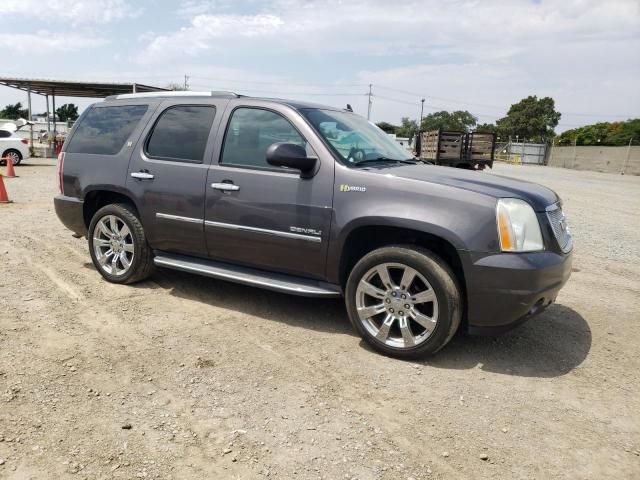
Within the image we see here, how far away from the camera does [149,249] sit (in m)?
4.99

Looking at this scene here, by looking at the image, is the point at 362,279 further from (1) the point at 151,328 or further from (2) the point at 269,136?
(1) the point at 151,328

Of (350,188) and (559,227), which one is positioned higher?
(350,188)

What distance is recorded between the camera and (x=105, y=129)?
17.2ft

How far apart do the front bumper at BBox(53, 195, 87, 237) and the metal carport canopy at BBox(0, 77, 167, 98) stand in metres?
17.5

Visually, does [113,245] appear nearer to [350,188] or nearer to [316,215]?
[316,215]

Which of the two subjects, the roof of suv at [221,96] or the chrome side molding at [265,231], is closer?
the chrome side molding at [265,231]

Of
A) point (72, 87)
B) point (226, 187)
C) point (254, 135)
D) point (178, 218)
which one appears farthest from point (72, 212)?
point (72, 87)

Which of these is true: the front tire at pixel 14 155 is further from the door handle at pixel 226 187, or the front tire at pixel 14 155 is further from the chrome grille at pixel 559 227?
the chrome grille at pixel 559 227

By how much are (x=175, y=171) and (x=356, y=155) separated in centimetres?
164

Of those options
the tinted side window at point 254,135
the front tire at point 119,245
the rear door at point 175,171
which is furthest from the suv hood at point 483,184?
the front tire at point 119,245

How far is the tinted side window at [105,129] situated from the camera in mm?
5074

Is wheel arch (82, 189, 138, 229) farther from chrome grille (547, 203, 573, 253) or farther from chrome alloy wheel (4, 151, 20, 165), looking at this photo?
chrome alloy wheel (4, 151, 20, 165)

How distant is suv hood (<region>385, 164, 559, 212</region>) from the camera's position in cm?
356

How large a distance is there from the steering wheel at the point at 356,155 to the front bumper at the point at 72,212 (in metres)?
2.92
